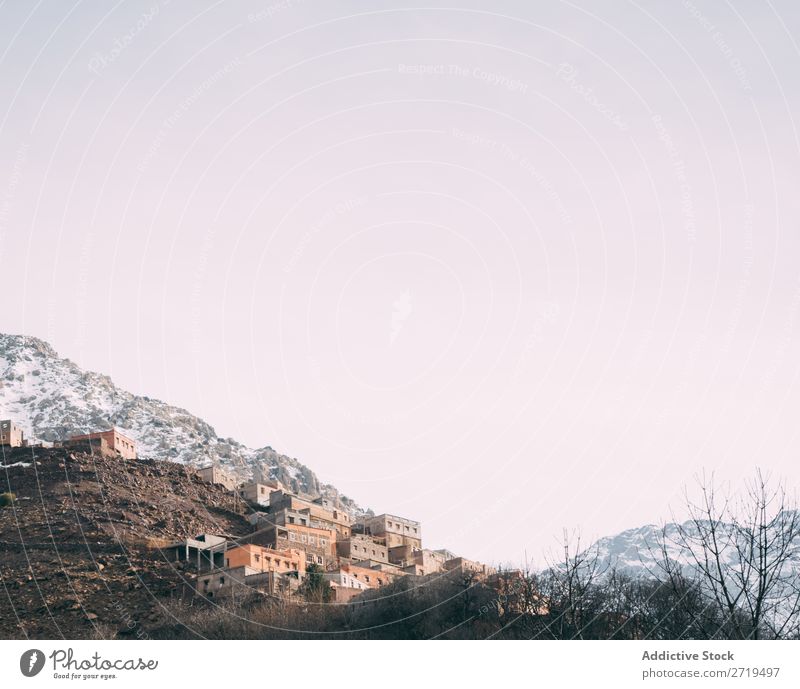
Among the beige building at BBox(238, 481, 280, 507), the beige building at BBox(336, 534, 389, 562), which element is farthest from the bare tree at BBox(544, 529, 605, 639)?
the beige building at BBox(238, 481, 280, 507)

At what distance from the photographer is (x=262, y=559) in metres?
89.2

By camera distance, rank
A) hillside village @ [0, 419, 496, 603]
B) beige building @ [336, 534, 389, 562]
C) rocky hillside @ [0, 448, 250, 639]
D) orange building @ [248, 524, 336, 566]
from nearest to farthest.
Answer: rocky hillside @ [0, 448, 250, 639]
hillside village @ [0, 419, 496, 603]
orange building @ [248, 524, 336, 566]
beige building @ [336, 534, 389, 562]

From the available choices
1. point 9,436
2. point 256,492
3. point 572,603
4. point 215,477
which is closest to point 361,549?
point 256,492

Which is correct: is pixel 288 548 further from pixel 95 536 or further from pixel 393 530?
pixel 393 530

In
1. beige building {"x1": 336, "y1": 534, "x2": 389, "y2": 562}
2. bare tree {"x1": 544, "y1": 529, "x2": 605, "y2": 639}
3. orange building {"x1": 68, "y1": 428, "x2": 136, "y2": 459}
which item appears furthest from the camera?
orange building {"x1": 68, "y1": 428, "x2": 136, "y2": 459}

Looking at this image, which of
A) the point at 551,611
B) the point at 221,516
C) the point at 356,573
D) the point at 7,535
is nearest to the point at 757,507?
the point at 551,611

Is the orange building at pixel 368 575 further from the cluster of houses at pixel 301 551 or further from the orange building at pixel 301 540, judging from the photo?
the orange building at pixel 301 540

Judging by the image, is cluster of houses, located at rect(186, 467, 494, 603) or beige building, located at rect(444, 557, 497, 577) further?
beige building, located at rect(444, 557, 497, 577)

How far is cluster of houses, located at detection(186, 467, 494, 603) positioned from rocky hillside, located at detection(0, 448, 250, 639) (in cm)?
248

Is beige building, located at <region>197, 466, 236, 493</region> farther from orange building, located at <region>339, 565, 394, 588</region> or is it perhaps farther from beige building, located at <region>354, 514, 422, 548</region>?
orange building, located at <region>339, 565, 394, 588</region>

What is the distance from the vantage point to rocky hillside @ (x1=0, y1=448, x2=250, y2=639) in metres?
79.1

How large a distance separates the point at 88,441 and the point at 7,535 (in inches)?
806

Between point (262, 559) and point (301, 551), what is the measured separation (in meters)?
10.9
